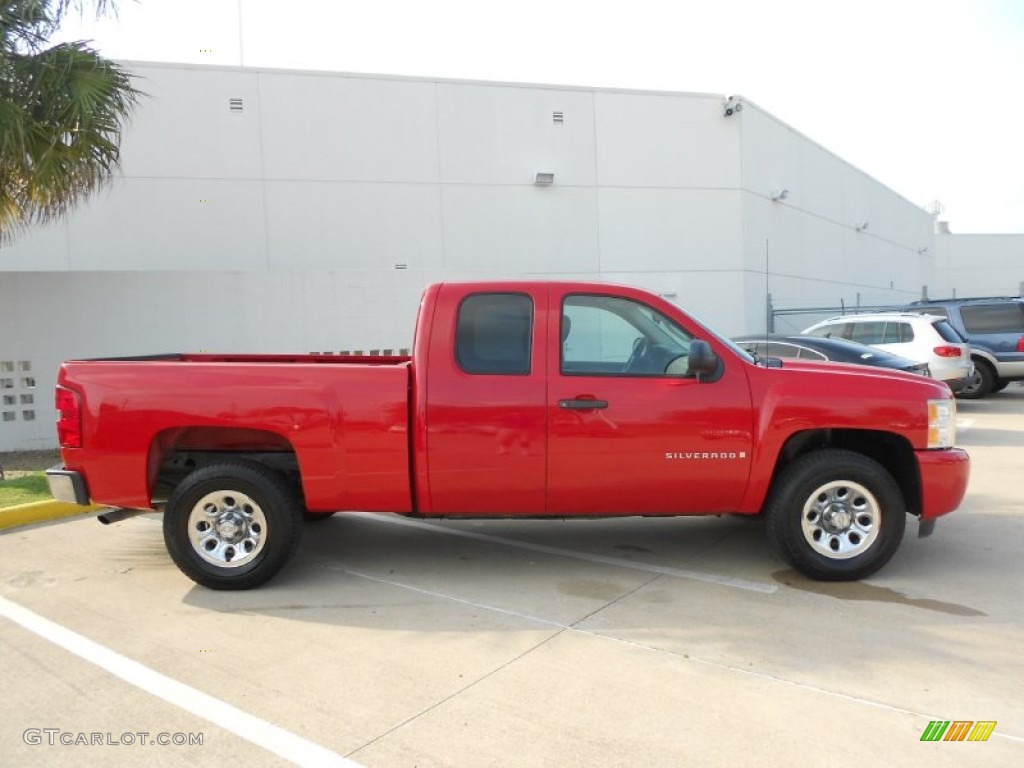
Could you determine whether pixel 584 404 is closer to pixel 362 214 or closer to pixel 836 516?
pixel 836 516

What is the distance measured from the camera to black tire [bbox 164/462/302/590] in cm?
491

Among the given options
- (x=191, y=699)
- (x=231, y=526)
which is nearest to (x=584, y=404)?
(x=231, y=526)

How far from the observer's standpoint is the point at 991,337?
14453mm

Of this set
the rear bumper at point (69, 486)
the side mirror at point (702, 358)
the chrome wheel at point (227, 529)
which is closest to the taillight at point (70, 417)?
the rear bumper at point (69, 486)

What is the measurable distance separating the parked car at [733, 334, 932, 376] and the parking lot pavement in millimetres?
4740

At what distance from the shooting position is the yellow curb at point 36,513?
6633 mm

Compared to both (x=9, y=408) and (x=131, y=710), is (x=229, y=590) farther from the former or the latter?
(x=9, y=408)

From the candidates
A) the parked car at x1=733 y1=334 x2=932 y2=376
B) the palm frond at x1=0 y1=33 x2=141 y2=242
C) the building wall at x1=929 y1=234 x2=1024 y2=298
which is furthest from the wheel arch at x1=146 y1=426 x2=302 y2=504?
the building wall at x1=929 y1=234 x2=1024 y2=298

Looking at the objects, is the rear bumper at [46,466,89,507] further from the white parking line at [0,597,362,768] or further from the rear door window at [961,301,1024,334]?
the rear door window at [961,301,1024,334]

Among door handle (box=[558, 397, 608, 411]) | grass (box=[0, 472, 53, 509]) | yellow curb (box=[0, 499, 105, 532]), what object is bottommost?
yellow curb (box=[0, 499, 105, 532])

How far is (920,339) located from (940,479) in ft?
29.8

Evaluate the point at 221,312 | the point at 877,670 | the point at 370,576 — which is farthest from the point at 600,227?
the point at 877,670

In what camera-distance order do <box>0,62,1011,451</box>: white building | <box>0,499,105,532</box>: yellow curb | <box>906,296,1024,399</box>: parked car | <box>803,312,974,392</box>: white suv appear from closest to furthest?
1. <box>0,499,105,532</box>: yellow curb
2. <box>0,62,1011,451</box>: white building
3. <box>803,312,974,392</box>: white suv
4. <box>906,296,1024,399</box>: parked car

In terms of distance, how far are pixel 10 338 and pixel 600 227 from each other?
12.7 metres
